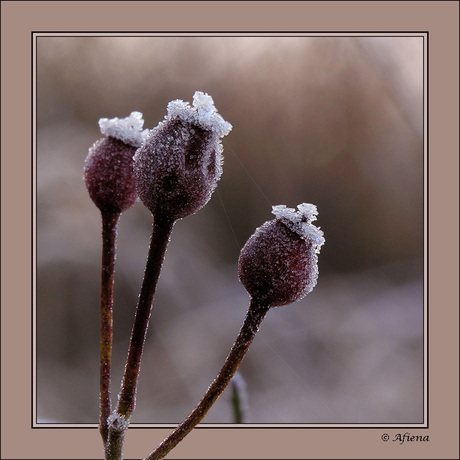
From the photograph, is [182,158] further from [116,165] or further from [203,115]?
[116,165]

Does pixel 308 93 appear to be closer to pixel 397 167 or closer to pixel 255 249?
pixel 397 167

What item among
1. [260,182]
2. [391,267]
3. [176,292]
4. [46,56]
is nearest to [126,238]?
[176,292]

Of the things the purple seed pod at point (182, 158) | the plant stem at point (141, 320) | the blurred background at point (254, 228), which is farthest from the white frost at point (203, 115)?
the blurred background at point (254, 228)

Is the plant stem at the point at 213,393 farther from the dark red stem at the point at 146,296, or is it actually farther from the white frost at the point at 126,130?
the white frost at the point at 126,130

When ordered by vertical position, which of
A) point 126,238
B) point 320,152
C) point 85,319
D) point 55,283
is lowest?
point 85,319

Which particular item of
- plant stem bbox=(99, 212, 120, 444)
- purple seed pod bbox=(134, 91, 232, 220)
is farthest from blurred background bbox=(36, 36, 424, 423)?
purple seed pod bbox=(134, 91, 232, 220)

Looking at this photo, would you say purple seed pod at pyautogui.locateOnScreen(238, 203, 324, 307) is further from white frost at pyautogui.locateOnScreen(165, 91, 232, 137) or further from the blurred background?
the blurred background

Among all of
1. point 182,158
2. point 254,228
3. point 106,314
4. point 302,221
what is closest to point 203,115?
point 182,158
